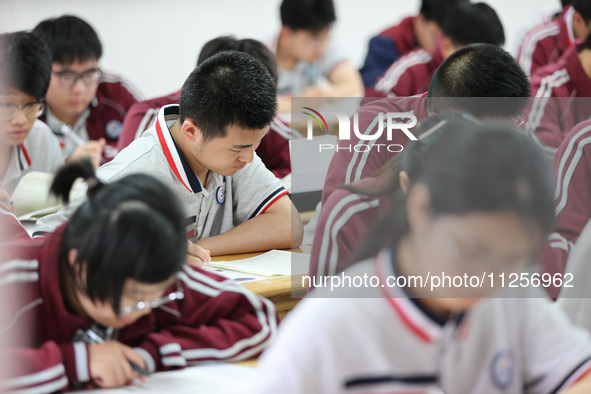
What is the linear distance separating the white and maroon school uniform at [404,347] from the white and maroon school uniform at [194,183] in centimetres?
78

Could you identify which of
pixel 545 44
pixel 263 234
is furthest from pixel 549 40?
pixel 263 234

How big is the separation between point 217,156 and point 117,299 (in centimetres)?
69

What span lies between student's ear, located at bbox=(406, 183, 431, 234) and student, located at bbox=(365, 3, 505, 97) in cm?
207

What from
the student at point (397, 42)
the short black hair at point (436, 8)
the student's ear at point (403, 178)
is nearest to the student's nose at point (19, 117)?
the student's ear at point (403, 178)

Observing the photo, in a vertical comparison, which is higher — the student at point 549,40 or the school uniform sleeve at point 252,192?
the student at point 549,40

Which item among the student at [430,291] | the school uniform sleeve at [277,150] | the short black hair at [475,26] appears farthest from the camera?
the short black hair at [475,26]

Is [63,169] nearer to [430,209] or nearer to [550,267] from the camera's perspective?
[430,209]

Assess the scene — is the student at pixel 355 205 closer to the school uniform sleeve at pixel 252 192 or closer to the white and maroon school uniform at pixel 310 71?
the school uniform sleeve at pixel 252 192

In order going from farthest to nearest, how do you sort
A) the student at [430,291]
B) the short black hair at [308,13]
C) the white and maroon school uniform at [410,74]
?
the short black hair at [308,13] < the white and maroon school uniform at [410,74] < the student at [430,291]

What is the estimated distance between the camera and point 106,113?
295 cm

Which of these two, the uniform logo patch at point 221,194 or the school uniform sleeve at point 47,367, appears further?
the uniform logo patch at point 221,194

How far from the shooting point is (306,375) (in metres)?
0.73

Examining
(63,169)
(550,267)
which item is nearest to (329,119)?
(550,267)

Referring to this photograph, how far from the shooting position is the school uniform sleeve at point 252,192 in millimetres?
1869
